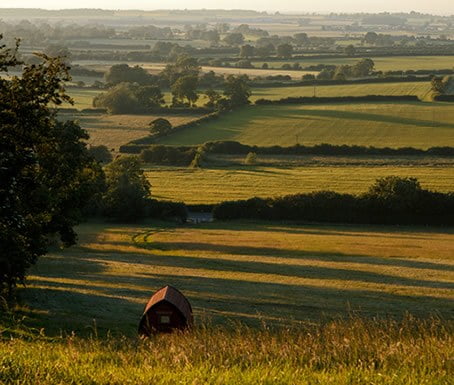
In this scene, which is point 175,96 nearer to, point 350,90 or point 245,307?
point 350,90

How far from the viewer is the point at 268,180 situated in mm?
72062

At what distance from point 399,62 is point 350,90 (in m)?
59.0

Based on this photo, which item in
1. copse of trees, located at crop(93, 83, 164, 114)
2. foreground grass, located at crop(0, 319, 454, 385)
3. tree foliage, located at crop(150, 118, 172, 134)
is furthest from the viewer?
copse of trees, located at crop(93, 83, 164, 114)

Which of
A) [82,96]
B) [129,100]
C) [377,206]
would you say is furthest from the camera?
[82,96]

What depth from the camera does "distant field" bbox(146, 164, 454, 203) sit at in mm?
65625

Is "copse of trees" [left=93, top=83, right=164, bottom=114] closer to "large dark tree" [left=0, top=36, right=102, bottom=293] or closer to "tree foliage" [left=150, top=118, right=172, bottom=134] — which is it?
"tree foliage" [left=150, top=118, right=172, bottom=134]

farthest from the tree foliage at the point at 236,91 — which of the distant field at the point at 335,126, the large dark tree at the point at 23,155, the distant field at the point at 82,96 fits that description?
the large dark tree at the point at 23,155

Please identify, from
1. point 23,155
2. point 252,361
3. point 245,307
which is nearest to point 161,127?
point 245,307

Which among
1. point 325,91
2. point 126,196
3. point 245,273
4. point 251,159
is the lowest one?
point 251,159

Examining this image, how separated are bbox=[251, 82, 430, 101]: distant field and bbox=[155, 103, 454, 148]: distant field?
31.8 ft

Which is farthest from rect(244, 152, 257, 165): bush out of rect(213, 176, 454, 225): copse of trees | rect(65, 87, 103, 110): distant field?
rect(65, 87, 103, 110): distant field

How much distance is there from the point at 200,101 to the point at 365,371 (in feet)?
395

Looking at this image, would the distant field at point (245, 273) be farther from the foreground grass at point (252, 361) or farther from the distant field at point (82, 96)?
the distant field at point (82, 96)

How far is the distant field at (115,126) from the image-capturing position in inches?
3671
